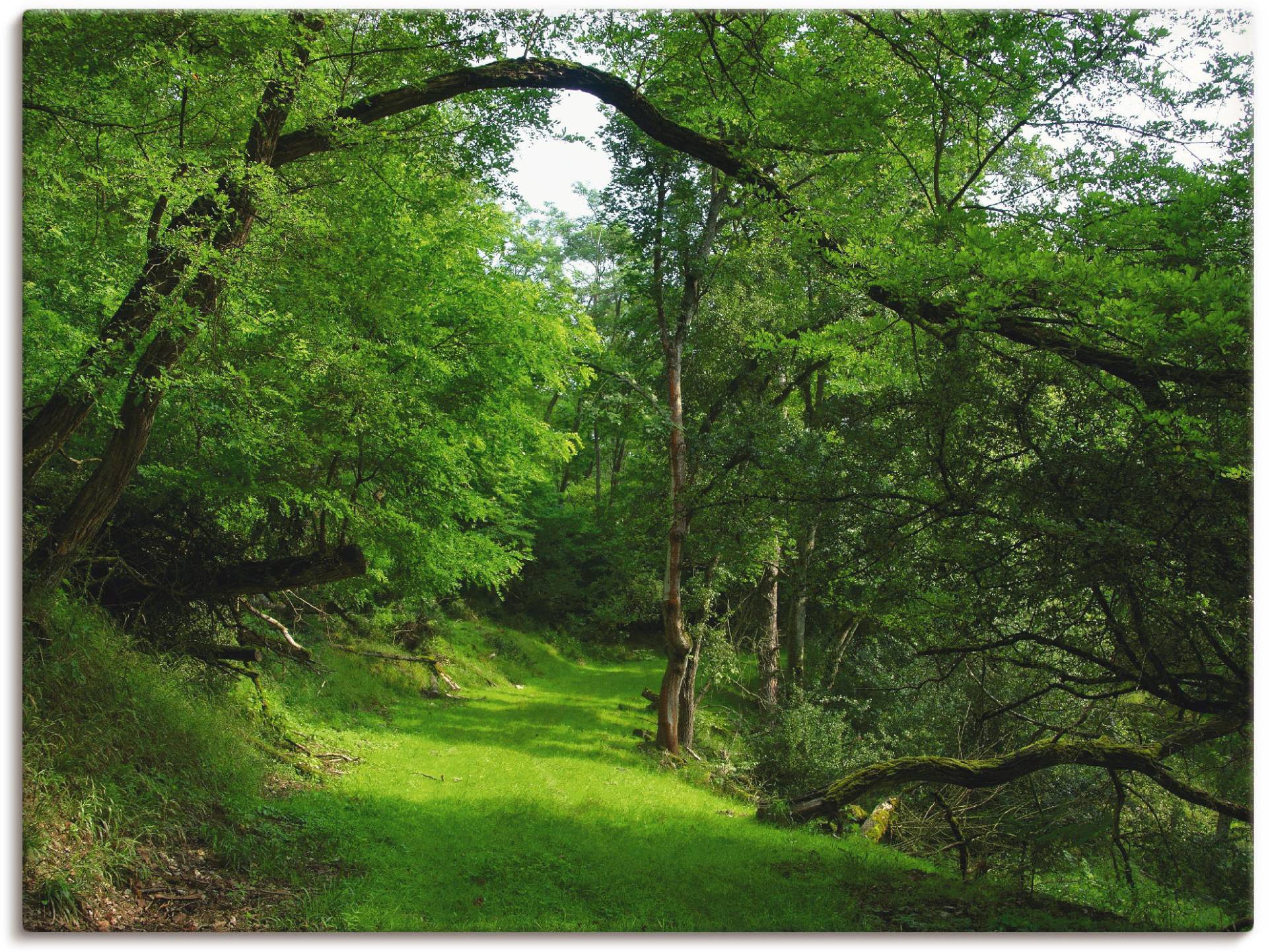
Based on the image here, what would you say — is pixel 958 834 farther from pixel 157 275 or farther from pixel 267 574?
pixel 157 275

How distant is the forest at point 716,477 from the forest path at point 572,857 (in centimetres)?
5

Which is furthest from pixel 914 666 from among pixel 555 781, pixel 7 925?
pixel 7 925

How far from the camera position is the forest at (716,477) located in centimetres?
330

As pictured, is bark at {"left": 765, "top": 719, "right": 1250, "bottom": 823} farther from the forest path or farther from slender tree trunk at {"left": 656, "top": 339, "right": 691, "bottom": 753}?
slender tree trunk at {"left": 656, "top": 339, "right": 691, "bottom": 753}

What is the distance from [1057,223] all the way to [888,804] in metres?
4.30

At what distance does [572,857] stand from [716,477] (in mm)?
3190

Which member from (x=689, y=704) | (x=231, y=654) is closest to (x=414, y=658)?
(x=689, y=704)

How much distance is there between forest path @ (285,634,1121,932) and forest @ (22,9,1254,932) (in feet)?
0.15

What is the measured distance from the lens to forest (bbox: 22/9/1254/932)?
3.30 m

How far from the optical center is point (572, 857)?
4.73m

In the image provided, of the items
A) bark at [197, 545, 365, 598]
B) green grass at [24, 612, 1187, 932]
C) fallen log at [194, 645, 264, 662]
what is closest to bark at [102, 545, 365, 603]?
bark at [197, 545, 365, 598]

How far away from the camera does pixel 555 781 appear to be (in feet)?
24.1

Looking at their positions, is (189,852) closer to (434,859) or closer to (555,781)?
(434,859)

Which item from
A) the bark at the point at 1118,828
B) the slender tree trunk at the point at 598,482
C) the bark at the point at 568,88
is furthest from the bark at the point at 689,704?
the slender tree trunk at the point at 598,482
